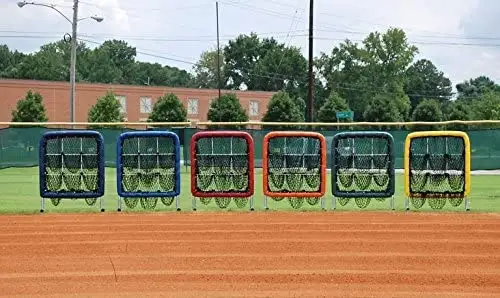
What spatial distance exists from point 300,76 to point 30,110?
6085 cm

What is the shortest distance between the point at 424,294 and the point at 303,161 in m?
9.21

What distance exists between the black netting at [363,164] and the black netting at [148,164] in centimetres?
330

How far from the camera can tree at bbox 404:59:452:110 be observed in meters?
126

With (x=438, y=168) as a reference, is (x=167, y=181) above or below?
below

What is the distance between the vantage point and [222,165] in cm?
1797

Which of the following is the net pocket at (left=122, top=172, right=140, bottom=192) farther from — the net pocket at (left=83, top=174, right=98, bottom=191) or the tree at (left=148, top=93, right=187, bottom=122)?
the tree at (left=148, top=93, right=187, bottom=122)

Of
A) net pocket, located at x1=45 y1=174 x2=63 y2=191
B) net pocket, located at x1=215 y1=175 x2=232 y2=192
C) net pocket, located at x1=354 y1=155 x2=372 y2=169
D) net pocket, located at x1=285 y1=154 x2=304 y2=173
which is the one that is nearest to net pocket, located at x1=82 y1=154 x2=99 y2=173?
net pocket, located at x1=45 y1=174 x2=63 y2=191

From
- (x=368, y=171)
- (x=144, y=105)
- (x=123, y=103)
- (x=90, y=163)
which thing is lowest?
(x=368, y=171)

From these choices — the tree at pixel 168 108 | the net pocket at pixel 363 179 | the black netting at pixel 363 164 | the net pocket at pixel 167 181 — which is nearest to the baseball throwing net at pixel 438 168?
the black netting at pixel 363 164

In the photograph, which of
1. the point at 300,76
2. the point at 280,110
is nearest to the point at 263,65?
the point at 300,76

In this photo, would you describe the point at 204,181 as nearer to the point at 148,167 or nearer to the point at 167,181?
the point at 167,181

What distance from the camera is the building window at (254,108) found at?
276 ft

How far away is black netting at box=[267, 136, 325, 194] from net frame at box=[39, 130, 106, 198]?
3342mm

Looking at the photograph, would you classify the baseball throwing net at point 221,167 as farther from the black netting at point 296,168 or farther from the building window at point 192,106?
the building window at point 192,106
